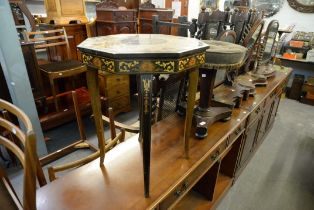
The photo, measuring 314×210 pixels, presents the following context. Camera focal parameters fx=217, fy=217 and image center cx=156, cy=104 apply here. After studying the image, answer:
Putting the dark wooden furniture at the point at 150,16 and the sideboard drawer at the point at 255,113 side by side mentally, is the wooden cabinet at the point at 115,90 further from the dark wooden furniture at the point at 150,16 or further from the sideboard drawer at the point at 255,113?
the sideboard drawer at the point at 255,113

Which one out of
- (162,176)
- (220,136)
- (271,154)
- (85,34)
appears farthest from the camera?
(85,34)

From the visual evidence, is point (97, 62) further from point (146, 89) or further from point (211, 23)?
point (211, 23)

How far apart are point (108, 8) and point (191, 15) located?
82.2 inches

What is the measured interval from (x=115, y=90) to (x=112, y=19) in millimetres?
938

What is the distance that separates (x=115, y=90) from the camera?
2643 mm

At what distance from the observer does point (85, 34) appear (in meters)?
3.12

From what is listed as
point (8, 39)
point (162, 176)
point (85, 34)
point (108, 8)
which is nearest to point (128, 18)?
point (108, 8)

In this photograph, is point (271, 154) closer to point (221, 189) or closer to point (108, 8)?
point (221, 189)

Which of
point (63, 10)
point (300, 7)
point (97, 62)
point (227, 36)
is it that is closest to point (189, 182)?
point (97, 62)

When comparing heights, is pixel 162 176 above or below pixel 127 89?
above

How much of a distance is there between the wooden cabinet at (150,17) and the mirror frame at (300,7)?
1.85 m

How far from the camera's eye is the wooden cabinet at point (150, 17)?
3395 mm

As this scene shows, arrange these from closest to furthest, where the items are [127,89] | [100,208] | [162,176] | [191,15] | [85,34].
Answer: [100,208] → [162,176] → [127,89] → [85,34] → [191,15]

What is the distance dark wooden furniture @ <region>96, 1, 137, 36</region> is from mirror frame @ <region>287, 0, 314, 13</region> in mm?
2464
